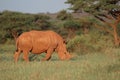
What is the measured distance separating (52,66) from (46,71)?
1219 mm

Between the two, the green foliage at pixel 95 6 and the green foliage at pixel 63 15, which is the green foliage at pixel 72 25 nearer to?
the green foliage at pixel 63 15

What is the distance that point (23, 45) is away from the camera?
13648 mm

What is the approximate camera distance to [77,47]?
21953mm

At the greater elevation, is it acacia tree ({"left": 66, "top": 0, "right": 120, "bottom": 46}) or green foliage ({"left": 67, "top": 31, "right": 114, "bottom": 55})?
A: acacia tree ({"left": 66, "top": 0, "right": 120, "bottom": 46})

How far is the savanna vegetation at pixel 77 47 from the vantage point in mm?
9141

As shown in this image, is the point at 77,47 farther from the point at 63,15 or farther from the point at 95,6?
the point at 63,15

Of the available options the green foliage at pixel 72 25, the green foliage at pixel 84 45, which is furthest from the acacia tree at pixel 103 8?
the green foliage at pixel 72 25

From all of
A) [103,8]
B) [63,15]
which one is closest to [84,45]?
[103,8]

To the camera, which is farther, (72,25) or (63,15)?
(72,25)

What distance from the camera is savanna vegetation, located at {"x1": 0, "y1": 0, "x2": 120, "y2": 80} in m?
9.14

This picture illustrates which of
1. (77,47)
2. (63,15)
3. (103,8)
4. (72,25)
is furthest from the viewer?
(72,25)

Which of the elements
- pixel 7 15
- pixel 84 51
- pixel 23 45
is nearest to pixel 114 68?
pixel 23 45

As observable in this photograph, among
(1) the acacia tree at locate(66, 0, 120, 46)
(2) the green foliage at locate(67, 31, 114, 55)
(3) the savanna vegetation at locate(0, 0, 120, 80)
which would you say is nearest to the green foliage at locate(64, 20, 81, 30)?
(3) the savanna vegetation at locate(0, 0, 120, 80)

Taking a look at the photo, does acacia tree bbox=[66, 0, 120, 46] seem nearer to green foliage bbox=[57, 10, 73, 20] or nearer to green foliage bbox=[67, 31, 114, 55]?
green foliage bbox=[67, 31, 114, 55]
